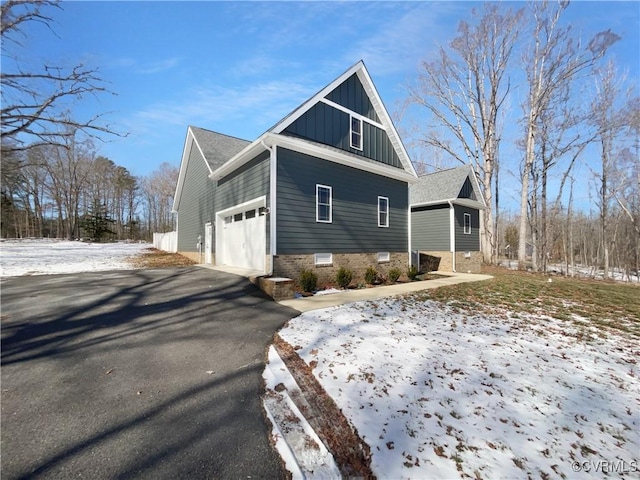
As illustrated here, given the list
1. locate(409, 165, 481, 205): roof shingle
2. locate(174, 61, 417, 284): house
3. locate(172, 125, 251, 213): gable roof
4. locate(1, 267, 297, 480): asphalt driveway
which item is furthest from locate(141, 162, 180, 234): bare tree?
locate(1, 267, 297, 480): asphalt driveway

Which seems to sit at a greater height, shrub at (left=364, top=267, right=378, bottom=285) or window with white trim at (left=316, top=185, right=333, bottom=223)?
window with white trim at (left=316, top=185, right=333, bottom=223)

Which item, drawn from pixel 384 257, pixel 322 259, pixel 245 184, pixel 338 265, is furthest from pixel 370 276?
pixel 245 184

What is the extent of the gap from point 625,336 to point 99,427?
772 centimetres

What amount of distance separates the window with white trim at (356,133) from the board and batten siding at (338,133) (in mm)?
187

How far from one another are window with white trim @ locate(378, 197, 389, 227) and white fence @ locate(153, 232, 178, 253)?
49.6 ft

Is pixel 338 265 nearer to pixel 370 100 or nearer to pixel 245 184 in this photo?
pixel 245 184

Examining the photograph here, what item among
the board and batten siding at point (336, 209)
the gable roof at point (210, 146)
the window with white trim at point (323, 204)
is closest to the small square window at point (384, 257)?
the board and batten siding at point (336, 209)

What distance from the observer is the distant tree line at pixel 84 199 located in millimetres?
31516

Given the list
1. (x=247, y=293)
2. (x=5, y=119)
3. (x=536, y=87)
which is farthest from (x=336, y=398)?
(x=536, y=87)

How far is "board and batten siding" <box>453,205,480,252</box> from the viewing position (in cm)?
1577

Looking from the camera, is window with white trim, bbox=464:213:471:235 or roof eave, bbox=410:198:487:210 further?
window with white trim, bbox=464:213:471:235

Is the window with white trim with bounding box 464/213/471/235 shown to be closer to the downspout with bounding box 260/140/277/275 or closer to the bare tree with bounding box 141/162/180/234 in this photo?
the downspout with bounding box 260/140/277/275

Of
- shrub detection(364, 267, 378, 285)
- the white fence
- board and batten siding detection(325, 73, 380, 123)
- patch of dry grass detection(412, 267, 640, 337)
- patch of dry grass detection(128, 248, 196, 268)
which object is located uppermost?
board and batten siding detection(325, 73, 380, 123)

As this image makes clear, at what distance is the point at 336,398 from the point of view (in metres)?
2.83
